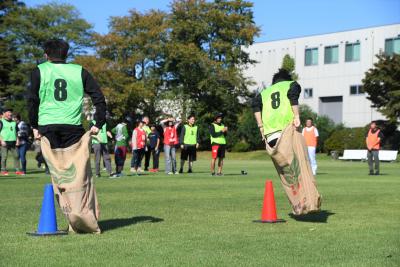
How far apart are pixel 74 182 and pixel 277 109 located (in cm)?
339

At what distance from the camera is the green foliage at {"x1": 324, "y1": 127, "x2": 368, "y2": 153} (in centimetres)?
5999

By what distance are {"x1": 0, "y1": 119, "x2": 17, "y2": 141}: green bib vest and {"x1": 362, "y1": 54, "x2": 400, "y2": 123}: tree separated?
38.0 meters

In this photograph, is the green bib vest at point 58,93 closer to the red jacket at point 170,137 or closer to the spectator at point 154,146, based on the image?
the red jacket at point 170,137

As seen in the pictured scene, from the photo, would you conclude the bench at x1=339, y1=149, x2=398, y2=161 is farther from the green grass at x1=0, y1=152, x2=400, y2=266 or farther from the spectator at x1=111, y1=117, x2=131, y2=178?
the green grass at x1=0, y1=152, x2=400, y2=266

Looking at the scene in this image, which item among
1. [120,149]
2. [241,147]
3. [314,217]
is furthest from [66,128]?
[241,147]

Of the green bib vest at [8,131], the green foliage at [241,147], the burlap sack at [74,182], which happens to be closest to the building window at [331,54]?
the green foliage at [241,147]

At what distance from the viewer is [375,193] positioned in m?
16.0

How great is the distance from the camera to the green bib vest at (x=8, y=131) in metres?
23.9

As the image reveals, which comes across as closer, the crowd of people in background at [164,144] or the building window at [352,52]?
the crowd of people in background at [164,144]

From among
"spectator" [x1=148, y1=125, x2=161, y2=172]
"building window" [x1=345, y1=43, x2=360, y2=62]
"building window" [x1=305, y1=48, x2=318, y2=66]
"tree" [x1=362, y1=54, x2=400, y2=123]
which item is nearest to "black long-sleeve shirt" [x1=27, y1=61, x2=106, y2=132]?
"spectator" [x1=148, y1=125, x2=161, y2=172]

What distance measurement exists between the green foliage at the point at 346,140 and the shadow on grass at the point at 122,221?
50.7m

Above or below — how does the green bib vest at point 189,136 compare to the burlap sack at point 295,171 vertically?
above

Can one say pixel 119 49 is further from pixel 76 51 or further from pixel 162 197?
pixel 162 197

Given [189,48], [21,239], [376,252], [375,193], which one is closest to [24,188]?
[375,193]
